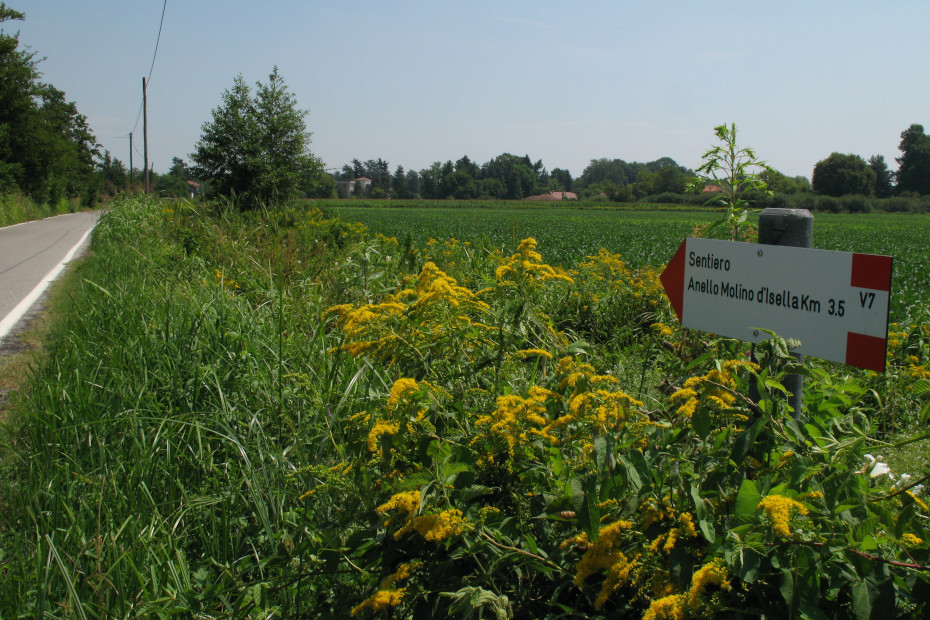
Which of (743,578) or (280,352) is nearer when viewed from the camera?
(743,578)

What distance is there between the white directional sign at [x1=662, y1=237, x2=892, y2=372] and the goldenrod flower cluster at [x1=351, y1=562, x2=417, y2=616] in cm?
97

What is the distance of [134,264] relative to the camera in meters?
6.45

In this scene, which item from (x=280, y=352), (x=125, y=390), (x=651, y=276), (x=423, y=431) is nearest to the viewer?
(x=423, y=431)

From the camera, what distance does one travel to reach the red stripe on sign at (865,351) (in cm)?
141

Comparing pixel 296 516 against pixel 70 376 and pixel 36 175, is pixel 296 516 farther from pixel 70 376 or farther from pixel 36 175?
pixel 36 175

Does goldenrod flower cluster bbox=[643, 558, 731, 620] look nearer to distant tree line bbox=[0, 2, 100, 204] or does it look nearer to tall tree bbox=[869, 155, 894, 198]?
distant tree line bbox=[0, 2, 100, 204]

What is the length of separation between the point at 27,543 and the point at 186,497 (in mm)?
564

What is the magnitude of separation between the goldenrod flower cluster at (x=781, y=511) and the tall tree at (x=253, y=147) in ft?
58.5

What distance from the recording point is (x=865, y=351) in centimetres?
145

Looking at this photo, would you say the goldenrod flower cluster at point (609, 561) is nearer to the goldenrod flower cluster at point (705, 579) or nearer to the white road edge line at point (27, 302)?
the goldenrod flower cluster at point (705, 579)

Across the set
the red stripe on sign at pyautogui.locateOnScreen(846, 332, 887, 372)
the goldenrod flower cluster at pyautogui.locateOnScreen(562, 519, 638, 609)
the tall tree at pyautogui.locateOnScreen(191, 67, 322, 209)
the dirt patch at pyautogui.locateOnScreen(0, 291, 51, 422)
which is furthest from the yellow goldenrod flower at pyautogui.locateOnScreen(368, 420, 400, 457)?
the tall tree at pyautogui.locateOnScreen(191, 67, 322, 209)

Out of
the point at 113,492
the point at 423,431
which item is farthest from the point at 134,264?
the point at 423,431

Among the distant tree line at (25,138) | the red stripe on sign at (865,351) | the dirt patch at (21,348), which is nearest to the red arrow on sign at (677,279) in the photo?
the red stripe on sign at (865,351)

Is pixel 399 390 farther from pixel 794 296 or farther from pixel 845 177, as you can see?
pixel 845 177
